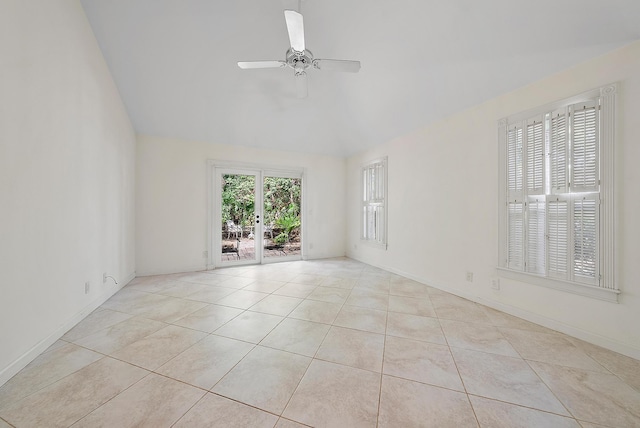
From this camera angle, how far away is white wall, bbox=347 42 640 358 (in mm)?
1876

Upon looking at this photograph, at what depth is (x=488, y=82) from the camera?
8.71 feet

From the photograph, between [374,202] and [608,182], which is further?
[374,202]

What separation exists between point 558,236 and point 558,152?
0.81 metres

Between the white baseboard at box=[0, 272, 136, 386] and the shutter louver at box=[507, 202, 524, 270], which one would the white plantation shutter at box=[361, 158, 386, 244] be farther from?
the white baseboard at box=[0, 272, 136, 386]

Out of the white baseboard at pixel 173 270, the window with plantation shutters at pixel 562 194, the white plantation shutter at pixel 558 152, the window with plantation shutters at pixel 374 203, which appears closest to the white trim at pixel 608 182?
the window with plantation shutters at pixel 562 194

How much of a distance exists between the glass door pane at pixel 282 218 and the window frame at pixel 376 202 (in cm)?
142

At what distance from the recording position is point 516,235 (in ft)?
8.46

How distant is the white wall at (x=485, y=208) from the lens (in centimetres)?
188

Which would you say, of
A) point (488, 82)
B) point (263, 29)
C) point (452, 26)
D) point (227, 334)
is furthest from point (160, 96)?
point (488, 82)

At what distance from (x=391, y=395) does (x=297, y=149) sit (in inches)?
181

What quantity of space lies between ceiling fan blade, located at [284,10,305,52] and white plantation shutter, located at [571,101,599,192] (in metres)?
2.58

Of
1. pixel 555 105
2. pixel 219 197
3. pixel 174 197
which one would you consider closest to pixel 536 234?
pixel 555 105

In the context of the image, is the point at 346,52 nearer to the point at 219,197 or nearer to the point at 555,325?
the point at 219,197

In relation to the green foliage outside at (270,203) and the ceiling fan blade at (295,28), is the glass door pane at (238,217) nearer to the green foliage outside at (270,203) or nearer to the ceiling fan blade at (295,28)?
the green foliage outside at (270,203)
